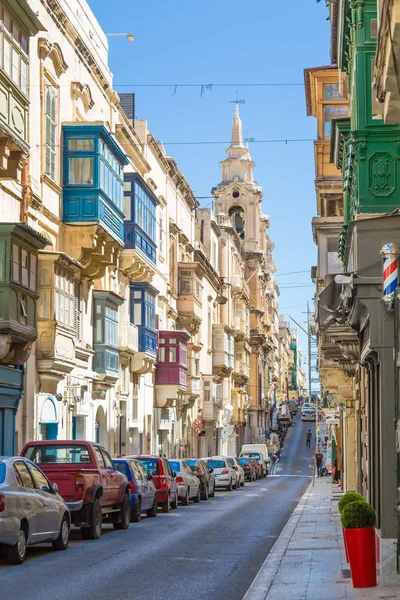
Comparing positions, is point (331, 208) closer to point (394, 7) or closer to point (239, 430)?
point (394, 7)

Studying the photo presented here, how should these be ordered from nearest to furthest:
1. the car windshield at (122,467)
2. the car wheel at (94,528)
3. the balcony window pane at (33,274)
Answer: the car wheel at (94,528)
the car windshield at (122,467)
the balcony window pane at (33,274)

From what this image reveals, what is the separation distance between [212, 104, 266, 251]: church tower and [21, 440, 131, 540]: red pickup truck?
8900 cm

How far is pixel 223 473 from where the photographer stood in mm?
49750

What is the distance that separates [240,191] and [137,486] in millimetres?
87131

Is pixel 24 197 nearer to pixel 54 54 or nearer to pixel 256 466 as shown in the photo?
pixel 54 54

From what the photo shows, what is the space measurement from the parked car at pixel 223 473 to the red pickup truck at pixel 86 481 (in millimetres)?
24626

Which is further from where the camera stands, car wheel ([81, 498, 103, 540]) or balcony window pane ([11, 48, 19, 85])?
balcony window pane ([11, 48, 19, 85])

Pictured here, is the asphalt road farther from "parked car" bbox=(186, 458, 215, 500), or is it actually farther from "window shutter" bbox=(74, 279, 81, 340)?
"parked car" bbox=(186, 458, 215, 500)

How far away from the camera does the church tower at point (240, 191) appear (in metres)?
113

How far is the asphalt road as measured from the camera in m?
14.0

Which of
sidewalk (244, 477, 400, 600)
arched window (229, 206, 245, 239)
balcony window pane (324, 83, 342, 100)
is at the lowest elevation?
sidewalk (244, 477, 400, 600)

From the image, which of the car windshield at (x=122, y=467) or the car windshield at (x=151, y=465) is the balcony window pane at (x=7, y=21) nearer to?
the car windshield at (x=122, y=467)

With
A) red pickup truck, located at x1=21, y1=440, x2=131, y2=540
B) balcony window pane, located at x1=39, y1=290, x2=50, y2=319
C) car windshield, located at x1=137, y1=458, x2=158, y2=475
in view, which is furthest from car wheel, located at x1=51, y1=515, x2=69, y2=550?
balcony window pane, located at x1=39, y1=290, x2=50, y2=319

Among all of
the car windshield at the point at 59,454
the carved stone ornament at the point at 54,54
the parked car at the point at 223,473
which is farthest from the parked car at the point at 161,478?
the parked car at the point at 223,473
